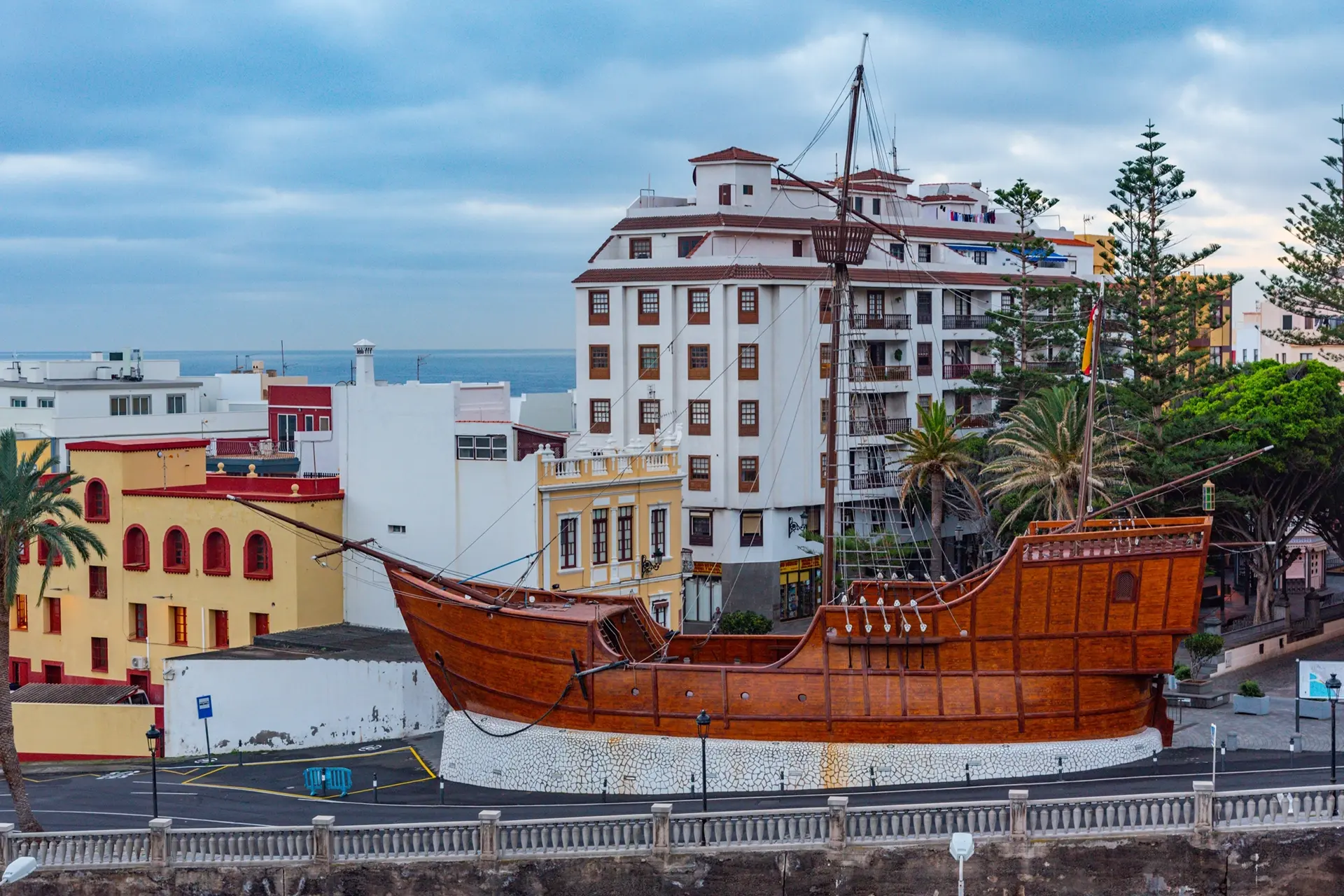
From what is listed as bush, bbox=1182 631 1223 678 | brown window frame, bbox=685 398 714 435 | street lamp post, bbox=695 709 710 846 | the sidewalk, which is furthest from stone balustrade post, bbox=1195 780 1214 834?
brown window frame, bbox=685 398 714 435

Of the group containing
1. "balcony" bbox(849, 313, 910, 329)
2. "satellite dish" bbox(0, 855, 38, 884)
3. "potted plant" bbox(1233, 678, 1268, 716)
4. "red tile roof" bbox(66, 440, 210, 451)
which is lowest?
"potted plant" bbox(1233, 678, 1268, 716)

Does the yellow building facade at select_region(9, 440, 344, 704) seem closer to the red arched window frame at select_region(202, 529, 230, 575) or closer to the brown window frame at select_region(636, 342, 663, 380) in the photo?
the red arched window frame at select_region(202, 529, 230, 575)

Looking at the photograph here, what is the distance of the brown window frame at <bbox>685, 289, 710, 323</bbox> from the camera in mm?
56594

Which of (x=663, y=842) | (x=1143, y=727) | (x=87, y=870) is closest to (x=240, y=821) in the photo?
(x=87, y=870)

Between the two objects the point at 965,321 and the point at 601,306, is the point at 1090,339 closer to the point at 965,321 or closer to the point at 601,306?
the point at 601,306

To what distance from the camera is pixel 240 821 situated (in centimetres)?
3008

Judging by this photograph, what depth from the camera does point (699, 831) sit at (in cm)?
2645

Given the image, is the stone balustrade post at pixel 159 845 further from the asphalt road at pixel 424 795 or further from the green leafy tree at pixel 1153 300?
the green leafy tree at pixel 1153 300

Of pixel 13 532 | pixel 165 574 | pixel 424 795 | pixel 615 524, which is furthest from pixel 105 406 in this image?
pixel 424 795

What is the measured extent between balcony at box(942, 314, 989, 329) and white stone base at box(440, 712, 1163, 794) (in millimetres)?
32268

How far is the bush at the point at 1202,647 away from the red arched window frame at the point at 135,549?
27.0 metres

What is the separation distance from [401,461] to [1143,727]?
19587 millimetres

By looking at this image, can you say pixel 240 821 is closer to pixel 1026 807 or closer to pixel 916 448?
pixel 1026 807

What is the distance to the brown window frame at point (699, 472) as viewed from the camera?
56.8m
